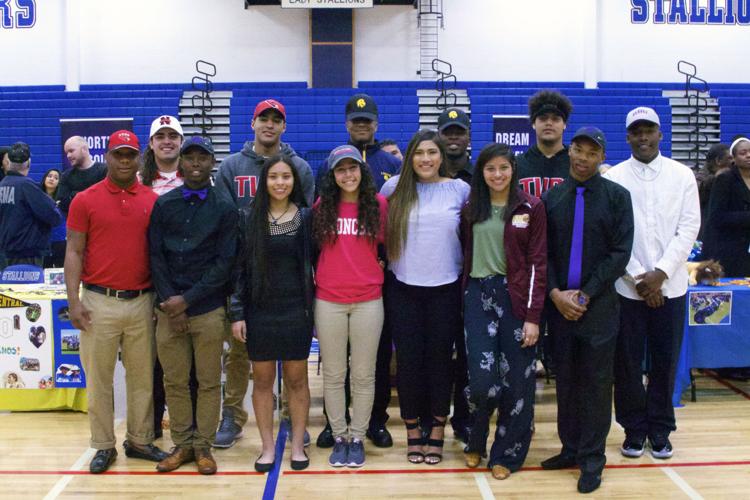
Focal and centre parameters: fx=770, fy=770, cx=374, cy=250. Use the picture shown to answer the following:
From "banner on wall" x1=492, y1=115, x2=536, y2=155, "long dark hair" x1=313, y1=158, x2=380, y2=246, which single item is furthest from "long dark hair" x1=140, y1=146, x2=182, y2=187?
"banner on wall" x1=492, y1=115, x2=536, y2=155

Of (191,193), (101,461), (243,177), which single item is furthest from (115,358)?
(243,177)

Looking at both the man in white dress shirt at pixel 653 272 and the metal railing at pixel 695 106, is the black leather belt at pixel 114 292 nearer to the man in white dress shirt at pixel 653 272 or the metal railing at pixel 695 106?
the man in white dress shirt at pixel 653 272

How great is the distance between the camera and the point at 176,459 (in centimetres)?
418

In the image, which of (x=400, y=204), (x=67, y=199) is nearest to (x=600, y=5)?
(x=67, y=199)

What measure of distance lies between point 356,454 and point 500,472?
78cm

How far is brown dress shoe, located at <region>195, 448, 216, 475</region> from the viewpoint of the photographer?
4.11m

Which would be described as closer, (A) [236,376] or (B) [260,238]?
(B) [260,238]

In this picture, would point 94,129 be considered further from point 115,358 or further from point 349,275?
point 349,275

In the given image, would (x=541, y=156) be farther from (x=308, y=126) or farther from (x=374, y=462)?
(x=308, y=126)

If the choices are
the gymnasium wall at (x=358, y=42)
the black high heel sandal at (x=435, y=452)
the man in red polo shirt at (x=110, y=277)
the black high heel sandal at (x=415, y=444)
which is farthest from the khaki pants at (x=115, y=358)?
the gymnasium wall at (x=358, y=42)

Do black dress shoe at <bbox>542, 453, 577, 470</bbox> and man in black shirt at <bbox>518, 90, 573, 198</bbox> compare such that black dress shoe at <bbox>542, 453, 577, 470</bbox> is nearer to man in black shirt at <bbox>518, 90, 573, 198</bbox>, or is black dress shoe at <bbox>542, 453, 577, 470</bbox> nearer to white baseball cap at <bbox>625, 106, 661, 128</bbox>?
man in black shirt at <bbox>518, 90, 573, 198</bbox>

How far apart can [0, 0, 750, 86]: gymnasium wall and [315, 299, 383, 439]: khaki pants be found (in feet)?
43.6

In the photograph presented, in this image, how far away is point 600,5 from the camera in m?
16.8

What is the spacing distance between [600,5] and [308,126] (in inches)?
278
